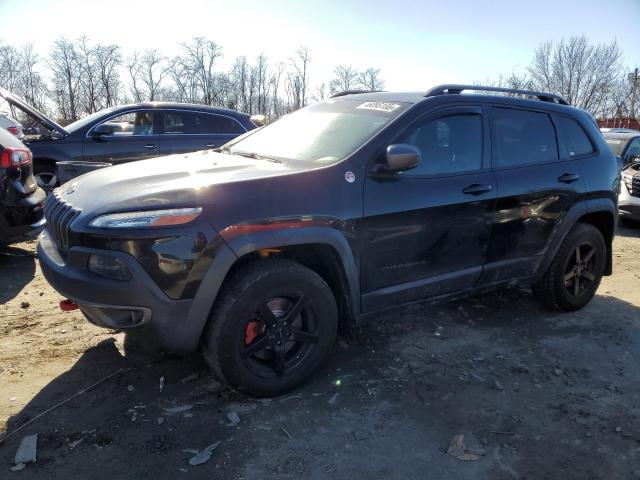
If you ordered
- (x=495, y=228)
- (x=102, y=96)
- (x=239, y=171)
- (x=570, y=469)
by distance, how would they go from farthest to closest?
(x=102, y=96) < (x=495, y=228) < (x=239, y=171) < (x=570, y=469)

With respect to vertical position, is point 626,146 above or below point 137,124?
below

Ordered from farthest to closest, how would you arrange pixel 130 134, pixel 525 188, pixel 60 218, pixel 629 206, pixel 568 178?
pixel 629 206 → pixel 130 134 → pixel 568 178 → pixel 525 188 → pixel 60 218

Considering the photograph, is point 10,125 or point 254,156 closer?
point 254,156

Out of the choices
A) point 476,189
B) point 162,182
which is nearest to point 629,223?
point 476,189

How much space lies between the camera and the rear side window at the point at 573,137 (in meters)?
4.27

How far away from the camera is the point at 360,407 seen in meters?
2.95

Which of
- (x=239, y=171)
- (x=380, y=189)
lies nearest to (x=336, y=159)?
(x=380, y=189)

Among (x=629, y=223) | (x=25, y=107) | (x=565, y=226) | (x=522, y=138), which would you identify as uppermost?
(x=25, y=107)

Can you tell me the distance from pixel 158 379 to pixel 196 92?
54396mm

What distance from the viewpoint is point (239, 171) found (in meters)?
3.02

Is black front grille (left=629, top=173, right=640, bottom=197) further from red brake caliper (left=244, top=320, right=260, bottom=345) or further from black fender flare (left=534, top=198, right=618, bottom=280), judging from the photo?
red brake caliper (left=244, top=320, right=260, bottom=345)

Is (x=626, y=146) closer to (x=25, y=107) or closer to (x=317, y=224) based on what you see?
(x=317, y=224)

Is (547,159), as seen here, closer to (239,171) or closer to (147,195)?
(239,171)

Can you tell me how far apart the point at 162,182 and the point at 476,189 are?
210 centimetres
